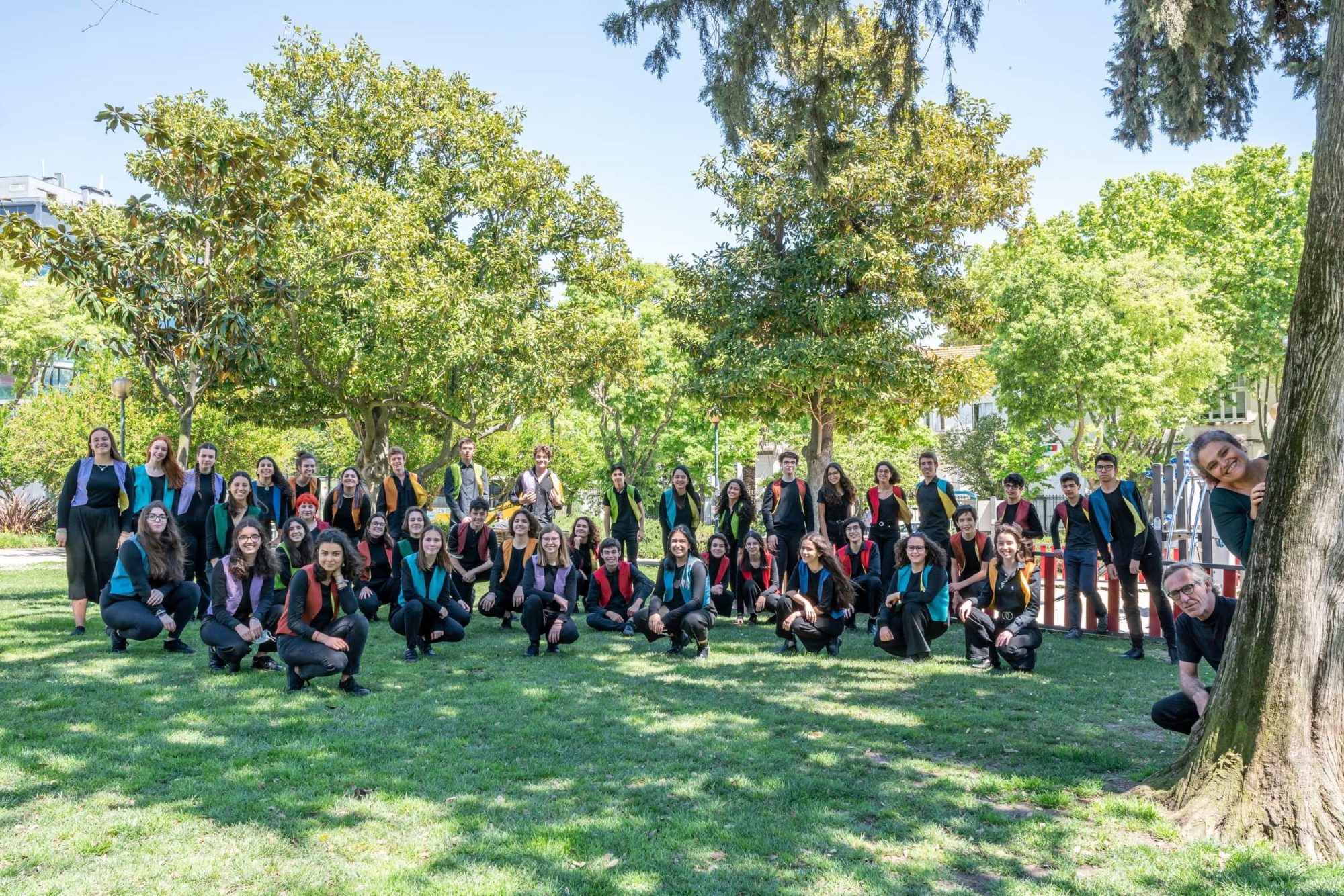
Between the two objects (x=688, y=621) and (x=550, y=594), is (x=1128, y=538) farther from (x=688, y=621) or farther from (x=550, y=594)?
(x=550, y=594)

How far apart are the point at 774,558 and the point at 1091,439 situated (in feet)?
82.2

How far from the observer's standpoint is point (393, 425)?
28.3 metres

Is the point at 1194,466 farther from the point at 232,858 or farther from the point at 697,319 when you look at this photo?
the point at 697,319

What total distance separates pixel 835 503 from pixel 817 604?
2354mm

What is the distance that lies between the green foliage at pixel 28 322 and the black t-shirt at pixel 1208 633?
35.7 metres

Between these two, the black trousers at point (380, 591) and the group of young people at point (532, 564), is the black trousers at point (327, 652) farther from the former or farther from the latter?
the black trousers at point (380, 591)

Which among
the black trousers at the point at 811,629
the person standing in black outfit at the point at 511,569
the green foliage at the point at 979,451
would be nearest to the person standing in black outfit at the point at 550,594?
the person standing in black outfit at the point at 511,569

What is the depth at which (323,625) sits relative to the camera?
275 inches

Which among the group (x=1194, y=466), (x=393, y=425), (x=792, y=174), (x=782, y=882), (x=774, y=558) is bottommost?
(x=782, y=882)

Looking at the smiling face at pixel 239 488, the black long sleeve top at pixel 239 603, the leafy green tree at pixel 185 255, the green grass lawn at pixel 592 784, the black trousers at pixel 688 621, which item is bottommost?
the green grass lawn at pixel 592 784

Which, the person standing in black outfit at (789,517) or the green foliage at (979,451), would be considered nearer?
the person standing in black outfit at (789,517)

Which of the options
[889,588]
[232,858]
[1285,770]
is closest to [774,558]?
[889,588]

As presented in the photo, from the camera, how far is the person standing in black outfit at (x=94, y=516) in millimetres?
8781

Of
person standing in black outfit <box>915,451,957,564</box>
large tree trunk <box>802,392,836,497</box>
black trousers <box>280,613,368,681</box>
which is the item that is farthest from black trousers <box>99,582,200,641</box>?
large tree trunk <box>802,392,836,497</box>
